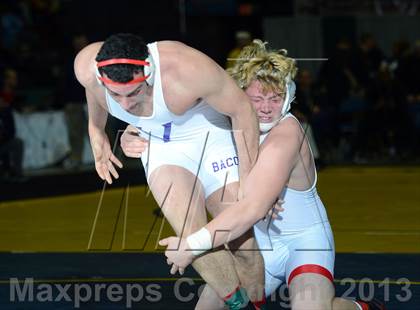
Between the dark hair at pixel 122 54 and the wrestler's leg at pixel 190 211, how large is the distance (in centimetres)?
79

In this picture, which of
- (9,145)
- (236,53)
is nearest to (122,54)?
(9,145)

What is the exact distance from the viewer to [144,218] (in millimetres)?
11180

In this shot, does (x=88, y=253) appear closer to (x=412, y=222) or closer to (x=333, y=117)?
(x=412, y=222)

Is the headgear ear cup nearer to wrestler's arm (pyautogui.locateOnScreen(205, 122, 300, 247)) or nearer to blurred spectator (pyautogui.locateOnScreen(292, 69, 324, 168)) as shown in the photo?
wrestler's arm (pyautogui.locateOnScreen(205, 122, 300, 247))

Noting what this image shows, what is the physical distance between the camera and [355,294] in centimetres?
712

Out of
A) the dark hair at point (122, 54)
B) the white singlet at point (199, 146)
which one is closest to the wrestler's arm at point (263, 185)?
the white singlet at point (199, 146)

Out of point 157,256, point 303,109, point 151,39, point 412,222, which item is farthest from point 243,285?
point 151,39

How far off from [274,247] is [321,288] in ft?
1.36

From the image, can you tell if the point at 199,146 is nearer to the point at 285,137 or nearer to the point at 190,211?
the point at 190,211

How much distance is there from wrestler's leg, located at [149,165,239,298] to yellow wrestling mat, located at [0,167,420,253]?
10.6 ft

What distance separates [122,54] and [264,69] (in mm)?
810

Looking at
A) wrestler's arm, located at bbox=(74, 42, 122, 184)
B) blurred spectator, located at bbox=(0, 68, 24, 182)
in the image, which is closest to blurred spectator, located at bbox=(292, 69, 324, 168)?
blurred spectator, located at bbox=(0, 68, 24, 182)

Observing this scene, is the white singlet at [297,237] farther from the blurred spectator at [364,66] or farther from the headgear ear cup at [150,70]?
the blurred spectator at [364,66]

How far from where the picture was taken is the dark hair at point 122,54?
5348mm
